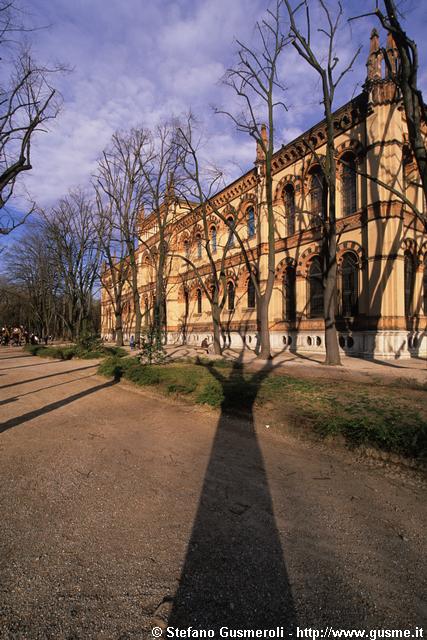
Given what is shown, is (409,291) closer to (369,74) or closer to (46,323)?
(369,74)

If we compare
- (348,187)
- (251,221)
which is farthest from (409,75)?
(251,221)

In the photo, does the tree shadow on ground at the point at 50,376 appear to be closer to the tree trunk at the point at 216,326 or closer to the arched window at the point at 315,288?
the tree trunk at the point at 216,326

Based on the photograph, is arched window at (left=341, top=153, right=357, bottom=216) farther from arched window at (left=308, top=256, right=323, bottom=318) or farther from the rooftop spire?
the rooftop spire

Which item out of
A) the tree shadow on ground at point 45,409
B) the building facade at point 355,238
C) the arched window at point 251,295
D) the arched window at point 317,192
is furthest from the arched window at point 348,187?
the tree shadow on ground at point 45,409

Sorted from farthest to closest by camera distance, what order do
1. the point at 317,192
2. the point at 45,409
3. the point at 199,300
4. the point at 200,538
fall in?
1. the point at 199,300
2. the point at 317,192
3. the point at 45,409
4. the point at 200,538

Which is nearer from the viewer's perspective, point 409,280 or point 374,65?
point 374,65

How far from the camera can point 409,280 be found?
18.0 metres

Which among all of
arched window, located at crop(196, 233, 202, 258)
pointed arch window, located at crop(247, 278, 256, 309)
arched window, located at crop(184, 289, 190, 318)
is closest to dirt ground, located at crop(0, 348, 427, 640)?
pointed arch window, located at crop(247, 278, 256, 309)

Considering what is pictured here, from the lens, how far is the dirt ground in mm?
2189

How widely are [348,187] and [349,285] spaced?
533 cm

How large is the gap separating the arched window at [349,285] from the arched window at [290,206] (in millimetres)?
4712

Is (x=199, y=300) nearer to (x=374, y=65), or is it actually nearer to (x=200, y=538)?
(x=374, y=65)

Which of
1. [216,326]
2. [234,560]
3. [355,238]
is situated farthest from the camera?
[216,326]

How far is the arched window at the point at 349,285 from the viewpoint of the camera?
17.8m
